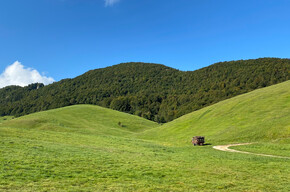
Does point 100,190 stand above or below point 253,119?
below

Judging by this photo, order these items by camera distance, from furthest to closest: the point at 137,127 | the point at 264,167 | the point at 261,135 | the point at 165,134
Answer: the point at 137,127 → the point at 165,134 → the point at 261,135 → the point at 264,167

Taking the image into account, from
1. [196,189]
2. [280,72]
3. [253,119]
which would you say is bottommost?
[196,189]

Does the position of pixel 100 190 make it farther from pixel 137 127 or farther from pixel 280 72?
pixel 280 72

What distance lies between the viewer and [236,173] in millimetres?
16203

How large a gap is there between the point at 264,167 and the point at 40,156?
1907cm

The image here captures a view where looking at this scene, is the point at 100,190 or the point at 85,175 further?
the point at 85,175

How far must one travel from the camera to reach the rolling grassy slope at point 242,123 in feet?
129

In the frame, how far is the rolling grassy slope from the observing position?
39.3m

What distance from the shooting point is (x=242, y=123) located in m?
47.5

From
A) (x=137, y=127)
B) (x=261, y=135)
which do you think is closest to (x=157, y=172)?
(x=261, y=135)

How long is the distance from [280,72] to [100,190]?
659 feet

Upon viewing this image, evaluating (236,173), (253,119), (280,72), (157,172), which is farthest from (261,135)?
(280,72)

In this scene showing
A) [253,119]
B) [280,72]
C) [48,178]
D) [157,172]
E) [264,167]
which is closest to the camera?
[48,178]

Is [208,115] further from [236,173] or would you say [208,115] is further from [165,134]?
[236,173]
